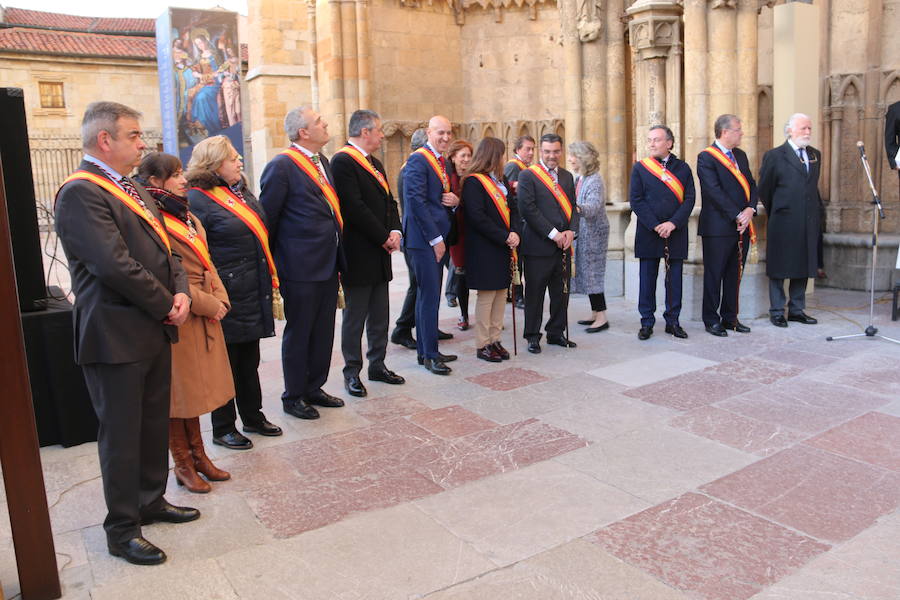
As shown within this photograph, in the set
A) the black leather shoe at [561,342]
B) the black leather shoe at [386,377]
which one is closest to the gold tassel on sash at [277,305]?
the black leather shoe at [386,377]

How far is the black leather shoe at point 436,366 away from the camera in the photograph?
552 centimetres

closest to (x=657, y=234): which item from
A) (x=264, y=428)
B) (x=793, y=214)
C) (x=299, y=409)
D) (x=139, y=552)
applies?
(x=793, y=214)

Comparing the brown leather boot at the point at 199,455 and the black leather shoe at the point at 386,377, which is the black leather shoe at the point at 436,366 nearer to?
the black leather shoe at the point at 386,377

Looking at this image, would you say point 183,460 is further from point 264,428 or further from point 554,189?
point 554,189

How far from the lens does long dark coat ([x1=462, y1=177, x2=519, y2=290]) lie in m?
5.64

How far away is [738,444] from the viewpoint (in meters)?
3.97

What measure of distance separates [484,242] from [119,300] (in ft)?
10.6

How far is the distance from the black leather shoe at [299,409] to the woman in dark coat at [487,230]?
65.0 inches

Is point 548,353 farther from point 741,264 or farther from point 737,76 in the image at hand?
point 737,76

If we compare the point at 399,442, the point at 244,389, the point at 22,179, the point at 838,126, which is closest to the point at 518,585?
the point at 399,442

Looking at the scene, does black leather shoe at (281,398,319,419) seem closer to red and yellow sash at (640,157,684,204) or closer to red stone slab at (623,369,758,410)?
red stone slab at (623,369,758,410)

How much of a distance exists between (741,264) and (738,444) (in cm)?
300

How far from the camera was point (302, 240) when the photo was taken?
4.50 meters

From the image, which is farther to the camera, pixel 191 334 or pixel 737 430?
pixel 737 430
